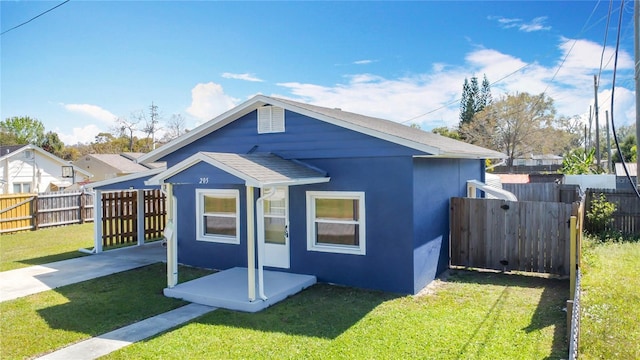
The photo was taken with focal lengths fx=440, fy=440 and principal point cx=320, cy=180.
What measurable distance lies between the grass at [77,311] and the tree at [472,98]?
48150 mm

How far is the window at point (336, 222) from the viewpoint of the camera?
8953 mm

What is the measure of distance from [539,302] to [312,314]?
13.0ft

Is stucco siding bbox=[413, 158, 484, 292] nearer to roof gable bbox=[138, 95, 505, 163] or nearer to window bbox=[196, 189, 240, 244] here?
roof gable bbox=[138, 95, 505, 163]

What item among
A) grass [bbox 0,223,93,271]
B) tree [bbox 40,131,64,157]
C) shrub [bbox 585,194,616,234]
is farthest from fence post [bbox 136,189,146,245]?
tree [bbox 40,131,64,157]

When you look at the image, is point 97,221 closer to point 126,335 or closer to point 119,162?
point 126,335

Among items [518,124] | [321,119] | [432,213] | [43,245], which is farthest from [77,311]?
[518,124]

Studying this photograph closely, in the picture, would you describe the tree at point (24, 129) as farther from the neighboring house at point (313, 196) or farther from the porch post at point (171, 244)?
the porch post at point (171, 244)

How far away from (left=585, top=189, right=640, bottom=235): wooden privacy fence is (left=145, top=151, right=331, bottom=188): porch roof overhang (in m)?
10.6

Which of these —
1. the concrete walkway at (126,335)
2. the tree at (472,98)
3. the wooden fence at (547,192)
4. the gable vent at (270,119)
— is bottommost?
the concrete walkway at (126,335)

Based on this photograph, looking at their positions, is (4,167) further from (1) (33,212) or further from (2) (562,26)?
(2) (562,26)

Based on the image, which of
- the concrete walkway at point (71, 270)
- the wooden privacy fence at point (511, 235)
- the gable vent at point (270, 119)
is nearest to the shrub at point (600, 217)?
the wooden privacy fence at point (511, 235)

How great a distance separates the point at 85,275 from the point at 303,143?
5.90 m

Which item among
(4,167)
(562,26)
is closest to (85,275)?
(562,26)

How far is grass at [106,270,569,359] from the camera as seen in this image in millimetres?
5660
